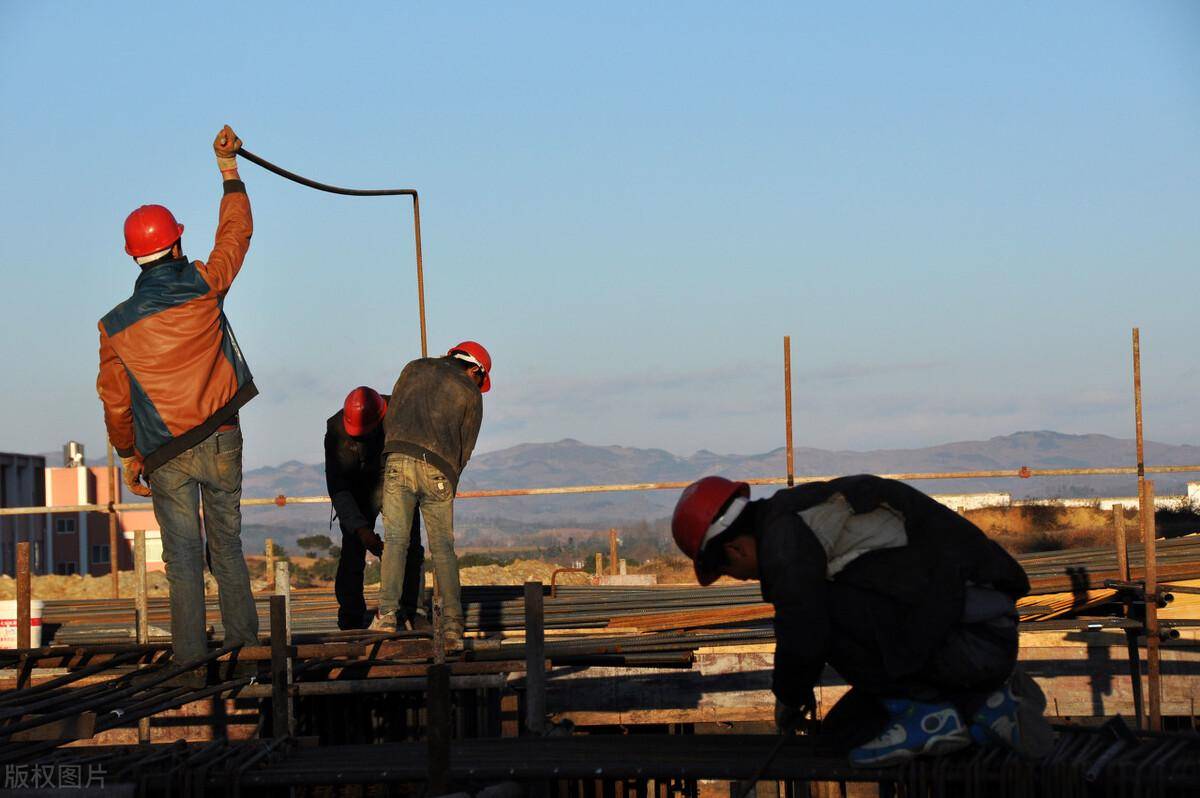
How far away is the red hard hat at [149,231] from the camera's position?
698 cm

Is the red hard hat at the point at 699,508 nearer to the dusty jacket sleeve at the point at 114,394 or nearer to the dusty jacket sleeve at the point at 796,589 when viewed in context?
the dusty jacket sleeve at the point at 796,589

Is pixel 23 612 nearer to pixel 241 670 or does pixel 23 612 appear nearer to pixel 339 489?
pixel 339 489

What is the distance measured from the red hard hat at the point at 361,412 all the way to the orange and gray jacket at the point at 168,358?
2218 millimetres

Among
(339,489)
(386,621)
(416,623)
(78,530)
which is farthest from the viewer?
(78,530)

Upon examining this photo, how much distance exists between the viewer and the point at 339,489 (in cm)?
941

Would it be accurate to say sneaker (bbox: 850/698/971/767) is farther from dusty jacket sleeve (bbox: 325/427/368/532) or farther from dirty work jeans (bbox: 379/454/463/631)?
dusty jacket sleeve (bbox: 325/427/368/532)

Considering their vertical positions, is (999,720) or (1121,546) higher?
(1121,546)

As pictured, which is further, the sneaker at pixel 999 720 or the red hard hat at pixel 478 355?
the red hard hat at pixel 478 355

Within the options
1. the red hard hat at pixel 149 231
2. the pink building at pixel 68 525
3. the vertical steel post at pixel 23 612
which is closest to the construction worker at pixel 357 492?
the vertical steel post at pixel 23 612

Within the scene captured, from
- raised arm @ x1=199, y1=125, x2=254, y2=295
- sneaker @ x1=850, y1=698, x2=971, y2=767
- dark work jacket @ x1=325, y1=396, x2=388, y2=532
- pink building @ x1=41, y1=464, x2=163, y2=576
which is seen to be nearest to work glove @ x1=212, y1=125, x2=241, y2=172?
raised arm @ x1=199, y1=125, x2=254, y2=295

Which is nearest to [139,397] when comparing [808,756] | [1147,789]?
[808,756]

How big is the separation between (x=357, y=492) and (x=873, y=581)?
5.32m

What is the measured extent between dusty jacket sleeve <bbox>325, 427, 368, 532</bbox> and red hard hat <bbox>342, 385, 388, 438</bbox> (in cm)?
16

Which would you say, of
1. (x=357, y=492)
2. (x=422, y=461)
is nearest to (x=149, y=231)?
(x=422, y=461)
